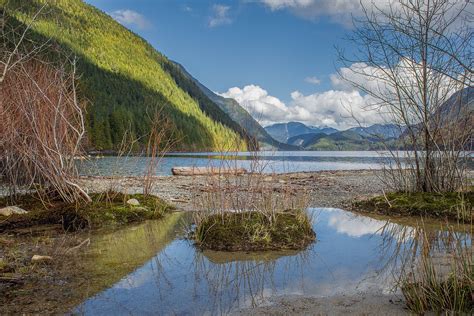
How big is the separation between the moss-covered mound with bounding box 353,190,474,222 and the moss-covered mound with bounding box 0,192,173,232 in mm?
5624

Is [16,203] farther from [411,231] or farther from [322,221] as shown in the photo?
[411,231]

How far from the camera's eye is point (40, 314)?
147 inches

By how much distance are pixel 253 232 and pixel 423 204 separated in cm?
506

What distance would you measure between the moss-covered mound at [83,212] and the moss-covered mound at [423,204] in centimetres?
562

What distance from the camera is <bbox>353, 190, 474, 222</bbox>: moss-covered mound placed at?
8914 millimetres

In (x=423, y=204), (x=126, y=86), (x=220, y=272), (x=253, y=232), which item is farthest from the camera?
(x=126, y=86)

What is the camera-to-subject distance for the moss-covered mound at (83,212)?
8.12m

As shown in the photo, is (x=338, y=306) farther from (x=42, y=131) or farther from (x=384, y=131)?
(x=384, y=131)

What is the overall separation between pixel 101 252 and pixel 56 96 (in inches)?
208

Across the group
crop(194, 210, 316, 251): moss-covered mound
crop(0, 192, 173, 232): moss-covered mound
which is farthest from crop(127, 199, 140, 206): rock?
crop(194, 210, 316, 251): moss-covered mound

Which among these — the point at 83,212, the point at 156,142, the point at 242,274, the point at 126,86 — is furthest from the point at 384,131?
the point at 126,86

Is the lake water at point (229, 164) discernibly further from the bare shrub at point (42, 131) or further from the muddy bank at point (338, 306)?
the muddy bank at point (338, 306)

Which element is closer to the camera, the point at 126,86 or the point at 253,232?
the point at 253,232

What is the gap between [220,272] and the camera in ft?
17.2
